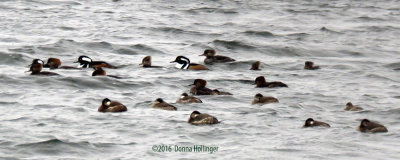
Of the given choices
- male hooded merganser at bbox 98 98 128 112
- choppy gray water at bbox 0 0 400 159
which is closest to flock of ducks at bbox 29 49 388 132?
male hooded merganser at bbox 98 98 128 112

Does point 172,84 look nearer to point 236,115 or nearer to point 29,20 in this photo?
point 236,115

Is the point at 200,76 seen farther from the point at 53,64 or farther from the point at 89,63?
the point at 53,64

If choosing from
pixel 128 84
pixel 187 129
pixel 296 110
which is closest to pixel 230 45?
pixel 128 84

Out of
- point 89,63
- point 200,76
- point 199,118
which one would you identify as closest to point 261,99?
point 199,118

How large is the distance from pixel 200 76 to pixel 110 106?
657 cm

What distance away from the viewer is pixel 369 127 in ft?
53.9

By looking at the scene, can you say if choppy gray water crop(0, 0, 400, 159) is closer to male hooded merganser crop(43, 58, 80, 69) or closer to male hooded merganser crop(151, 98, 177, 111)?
male hooded merganser crop(151, 98, 177, 111)

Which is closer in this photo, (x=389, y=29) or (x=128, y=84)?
(x=128, y=84)

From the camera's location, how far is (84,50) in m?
28.6

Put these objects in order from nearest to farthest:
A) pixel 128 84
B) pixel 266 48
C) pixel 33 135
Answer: pixel 33 135
pixel 128 84
pixel 266 48

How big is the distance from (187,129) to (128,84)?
5659 millimetres

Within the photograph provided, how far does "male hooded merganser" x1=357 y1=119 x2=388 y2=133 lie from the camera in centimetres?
1644

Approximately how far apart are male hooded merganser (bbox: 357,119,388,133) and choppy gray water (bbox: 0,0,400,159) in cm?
15

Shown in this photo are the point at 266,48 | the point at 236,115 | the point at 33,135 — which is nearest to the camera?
the point at 33,135
